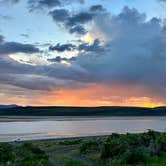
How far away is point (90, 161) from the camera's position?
24.3 meters

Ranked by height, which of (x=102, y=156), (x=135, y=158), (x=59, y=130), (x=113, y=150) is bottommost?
(x=59, y=130)

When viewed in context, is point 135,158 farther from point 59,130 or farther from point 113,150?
point 59,130

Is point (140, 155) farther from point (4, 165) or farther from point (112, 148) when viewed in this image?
point (4, 165)

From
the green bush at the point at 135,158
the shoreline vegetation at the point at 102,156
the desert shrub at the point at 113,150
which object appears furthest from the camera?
the desert shrub at the point at 113,150

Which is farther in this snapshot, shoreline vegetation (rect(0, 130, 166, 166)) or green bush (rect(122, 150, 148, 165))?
green bush (rect(122, 150, 148, 165))

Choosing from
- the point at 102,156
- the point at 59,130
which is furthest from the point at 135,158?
the point at 59,130

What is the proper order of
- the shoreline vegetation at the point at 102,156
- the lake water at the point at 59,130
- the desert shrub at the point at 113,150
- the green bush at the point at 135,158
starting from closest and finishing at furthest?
1. the shoreline vegetation at the point at 102,156
2. the green bush at the point at 135,158
3. the desert shrub at the point at 113,150
4. the lake water at the point at 59,130

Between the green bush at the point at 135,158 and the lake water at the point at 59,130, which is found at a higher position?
the green bush at the point at 135,158

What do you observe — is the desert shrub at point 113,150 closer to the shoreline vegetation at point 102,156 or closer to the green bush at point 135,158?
the shoreline vegetation at point 102,156

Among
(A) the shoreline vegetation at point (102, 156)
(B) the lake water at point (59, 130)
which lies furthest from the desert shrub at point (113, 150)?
(B) the lake water at point (59, 130)

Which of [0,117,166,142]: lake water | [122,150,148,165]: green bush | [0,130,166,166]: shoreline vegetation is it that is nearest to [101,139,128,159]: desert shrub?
[0,130,166,166]: shoreline vegetation

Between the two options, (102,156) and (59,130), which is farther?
(59,130)

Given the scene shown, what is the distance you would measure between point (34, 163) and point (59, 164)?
2334 mm

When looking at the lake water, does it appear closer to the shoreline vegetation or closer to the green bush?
the shoreline vegetation
